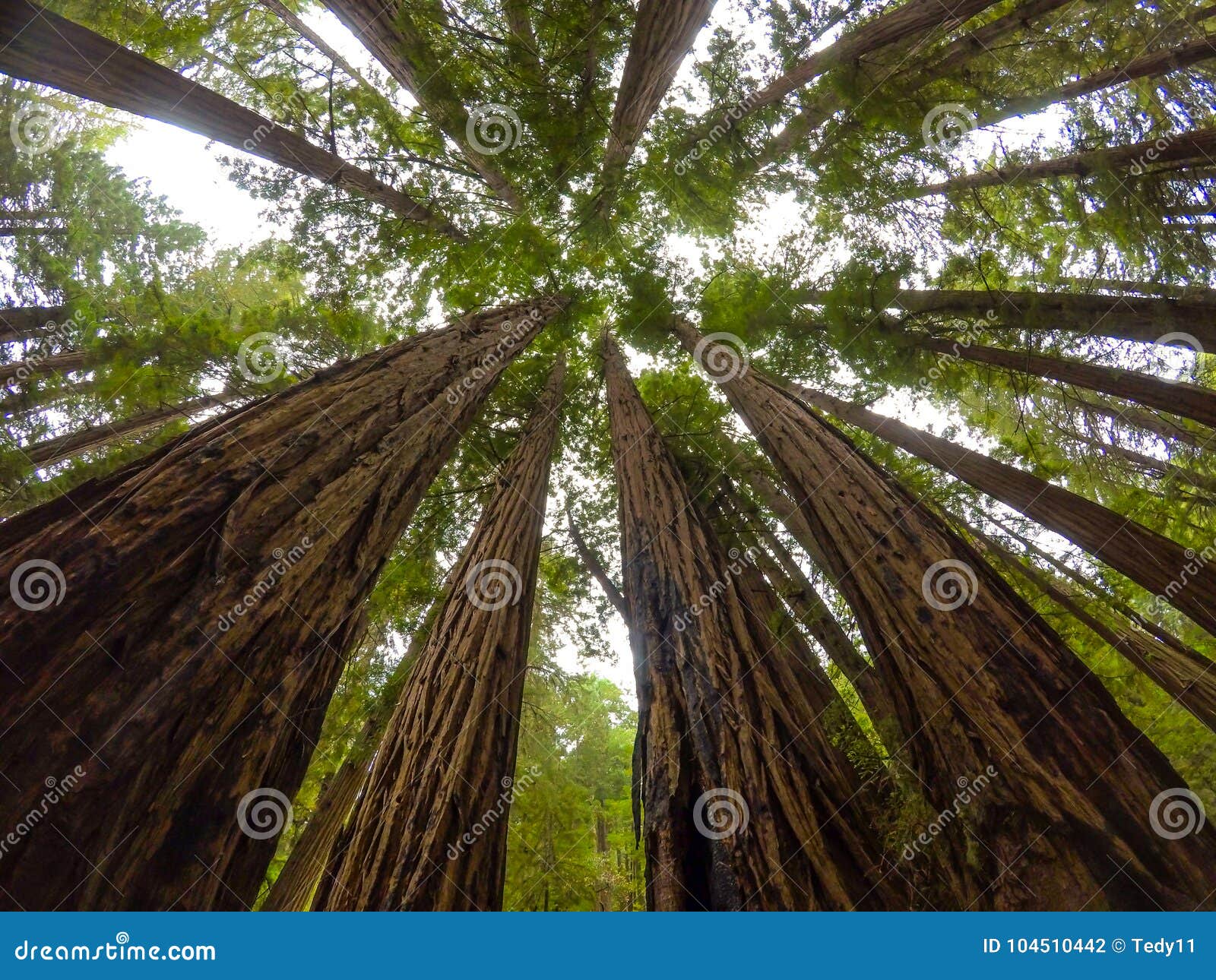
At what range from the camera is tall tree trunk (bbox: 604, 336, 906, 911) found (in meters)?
1.93

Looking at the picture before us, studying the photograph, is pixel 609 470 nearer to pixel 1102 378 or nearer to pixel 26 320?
pixel 1102 378

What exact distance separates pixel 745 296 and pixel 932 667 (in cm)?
504

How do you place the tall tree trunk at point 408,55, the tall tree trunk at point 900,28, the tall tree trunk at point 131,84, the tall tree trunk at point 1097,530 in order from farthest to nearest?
the tall tree trunk at point 408,55 → the tall tree trunk at point 900,28 → the tall tree trunk at point 1097,530 → the tall tree trunk at point 131,84

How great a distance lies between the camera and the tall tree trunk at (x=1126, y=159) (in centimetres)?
447

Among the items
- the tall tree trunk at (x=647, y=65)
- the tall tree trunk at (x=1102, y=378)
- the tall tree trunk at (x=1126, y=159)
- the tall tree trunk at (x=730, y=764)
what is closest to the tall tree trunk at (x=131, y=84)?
the tall tree trunk at (x=647, y=65)

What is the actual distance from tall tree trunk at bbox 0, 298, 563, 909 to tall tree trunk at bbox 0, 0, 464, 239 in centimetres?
235

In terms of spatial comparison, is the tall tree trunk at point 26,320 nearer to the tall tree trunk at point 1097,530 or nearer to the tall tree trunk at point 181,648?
the tall tree trunk at point 181,648

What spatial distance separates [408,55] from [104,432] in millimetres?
5328

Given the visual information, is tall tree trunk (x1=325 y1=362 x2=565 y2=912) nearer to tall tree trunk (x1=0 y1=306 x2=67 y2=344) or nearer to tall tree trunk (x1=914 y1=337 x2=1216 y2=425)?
tall tree trunk (x1=914 y1=337 x2=1216 y2=425)

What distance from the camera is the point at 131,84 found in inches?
140

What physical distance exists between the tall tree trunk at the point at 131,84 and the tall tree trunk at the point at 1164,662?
7614 millimetres

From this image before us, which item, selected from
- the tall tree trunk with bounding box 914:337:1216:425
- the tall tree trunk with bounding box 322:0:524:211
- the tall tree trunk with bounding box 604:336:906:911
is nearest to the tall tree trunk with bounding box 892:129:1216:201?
the tall tree trunk with bounding box 914:337:1216:425

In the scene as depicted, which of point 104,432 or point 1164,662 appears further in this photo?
point 104,432

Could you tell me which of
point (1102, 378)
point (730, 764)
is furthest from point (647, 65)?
point (730, 764)
